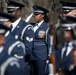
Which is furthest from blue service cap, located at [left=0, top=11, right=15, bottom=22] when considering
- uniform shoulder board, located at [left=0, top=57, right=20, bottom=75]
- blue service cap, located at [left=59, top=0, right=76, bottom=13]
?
blue service cap, located at [left=59, top=0, right=76, bottom=13]

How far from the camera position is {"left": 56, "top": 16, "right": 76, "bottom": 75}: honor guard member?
21.6ft

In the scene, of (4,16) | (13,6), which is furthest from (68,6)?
(4,16)

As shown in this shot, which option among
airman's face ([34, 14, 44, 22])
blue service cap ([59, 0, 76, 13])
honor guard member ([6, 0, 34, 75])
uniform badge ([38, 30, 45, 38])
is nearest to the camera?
blue service cap ([59, 0, 76, 13])

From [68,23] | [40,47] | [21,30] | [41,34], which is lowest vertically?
[40,47]

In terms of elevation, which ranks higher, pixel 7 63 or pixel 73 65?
pixel 7 63

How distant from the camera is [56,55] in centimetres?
680

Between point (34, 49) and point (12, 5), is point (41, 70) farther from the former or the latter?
point (12, 5)

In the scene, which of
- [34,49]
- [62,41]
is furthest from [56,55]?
[34,49]

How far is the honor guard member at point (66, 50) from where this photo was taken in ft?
21.6

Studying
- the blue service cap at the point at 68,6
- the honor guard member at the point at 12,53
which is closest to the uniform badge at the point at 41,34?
the blue service cap at the point at 68,6

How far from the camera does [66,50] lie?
665 centimetres

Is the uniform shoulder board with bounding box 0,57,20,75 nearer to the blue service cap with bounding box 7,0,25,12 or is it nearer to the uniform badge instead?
the blue service cap with bounding box 7,0,25,12

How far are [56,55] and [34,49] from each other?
3.62 meters

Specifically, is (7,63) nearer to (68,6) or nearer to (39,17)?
(68,6)
